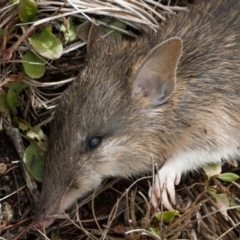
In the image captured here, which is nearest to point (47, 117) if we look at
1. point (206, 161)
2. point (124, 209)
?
point (124, 209)

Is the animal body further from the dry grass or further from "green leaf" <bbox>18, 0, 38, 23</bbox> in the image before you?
"green leaf" <bbox>18, 0, 38, 23</bbox>

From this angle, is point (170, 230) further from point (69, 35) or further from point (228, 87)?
point (69, 35)

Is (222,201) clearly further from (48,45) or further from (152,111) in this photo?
(48,45)

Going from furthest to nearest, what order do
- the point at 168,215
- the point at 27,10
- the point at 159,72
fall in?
1. the point at 27,10
2. the point at 168,215
3. the point at 159,72

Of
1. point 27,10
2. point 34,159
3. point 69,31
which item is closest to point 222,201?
point 34,159

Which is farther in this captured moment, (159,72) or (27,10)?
(27,10)

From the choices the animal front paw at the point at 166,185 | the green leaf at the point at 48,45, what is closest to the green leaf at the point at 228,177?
the animal front paw at the point at 166,185

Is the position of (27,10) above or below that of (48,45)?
above
